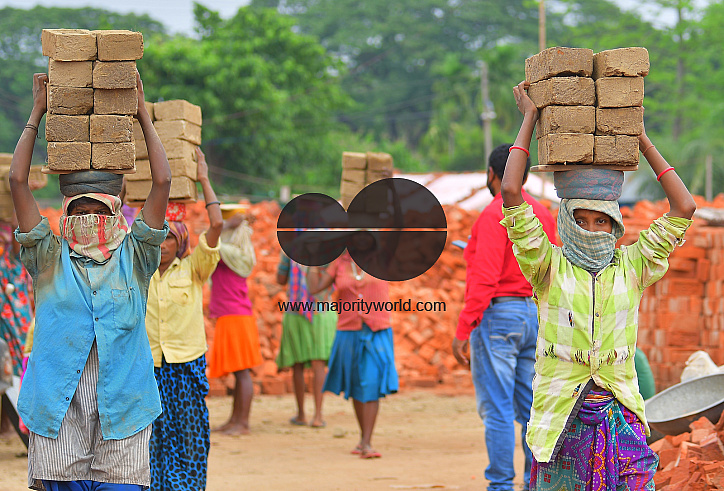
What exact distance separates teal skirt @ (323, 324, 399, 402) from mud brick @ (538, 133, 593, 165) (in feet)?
10.6

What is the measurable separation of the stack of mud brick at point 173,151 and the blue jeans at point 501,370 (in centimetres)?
198

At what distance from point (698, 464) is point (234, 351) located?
4110 mm

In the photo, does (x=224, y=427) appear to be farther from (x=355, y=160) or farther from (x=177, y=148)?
(x=177, y=148)

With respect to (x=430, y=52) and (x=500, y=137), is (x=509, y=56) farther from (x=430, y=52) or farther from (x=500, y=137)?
(x=430, y=52)

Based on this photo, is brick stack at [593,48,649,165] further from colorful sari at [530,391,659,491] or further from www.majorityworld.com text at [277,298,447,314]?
www.majorityworld.com text at [277,298,447,314]

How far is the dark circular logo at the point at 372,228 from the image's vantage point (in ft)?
20.5

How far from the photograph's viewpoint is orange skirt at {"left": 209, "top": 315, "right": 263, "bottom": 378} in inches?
287

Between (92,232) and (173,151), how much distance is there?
156 cm

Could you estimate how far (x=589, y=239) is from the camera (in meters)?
3.32

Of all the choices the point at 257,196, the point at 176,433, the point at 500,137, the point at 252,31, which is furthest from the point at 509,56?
the point at 176,433

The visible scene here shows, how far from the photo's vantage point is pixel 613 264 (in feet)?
11.1

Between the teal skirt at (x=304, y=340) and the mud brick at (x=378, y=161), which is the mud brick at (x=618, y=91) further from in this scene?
the teal skirt at (x=304, y=340)

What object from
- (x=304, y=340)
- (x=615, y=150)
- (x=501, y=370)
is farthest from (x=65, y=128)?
(x=304, y=340)

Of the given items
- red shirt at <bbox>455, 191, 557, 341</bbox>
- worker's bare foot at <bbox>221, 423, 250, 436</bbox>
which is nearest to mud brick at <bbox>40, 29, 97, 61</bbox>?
red shirt at <bbox>455, 191, 557, 341</bbox>
